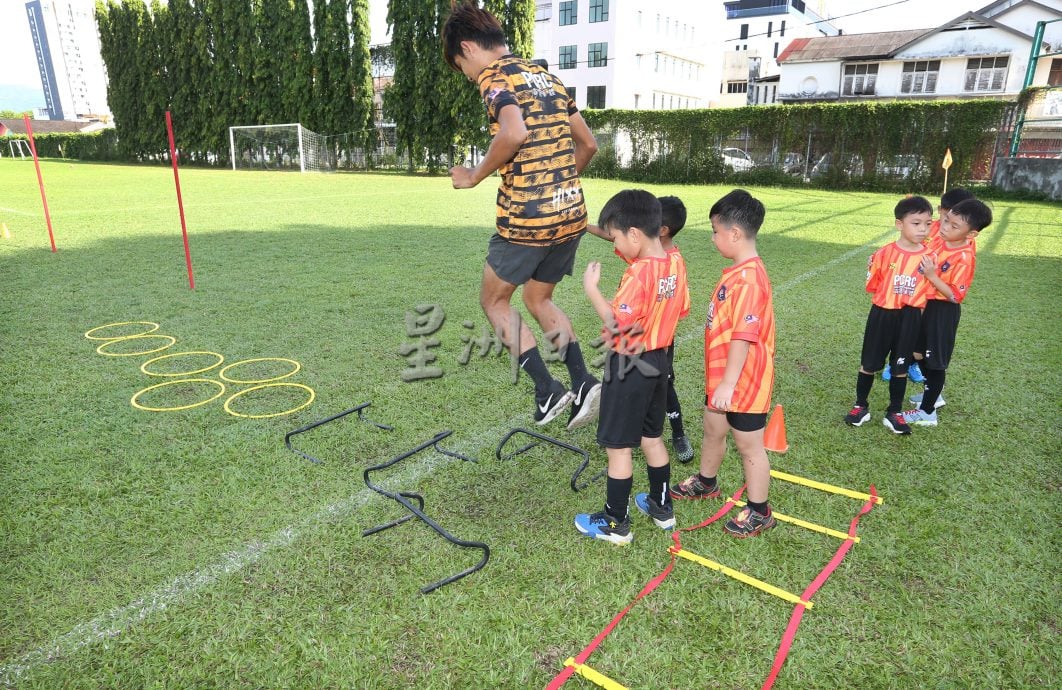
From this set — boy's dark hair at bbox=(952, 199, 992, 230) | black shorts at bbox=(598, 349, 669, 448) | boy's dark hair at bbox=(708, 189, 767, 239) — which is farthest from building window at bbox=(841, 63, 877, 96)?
black shorts at bbox=(598, 349, 669, 448)

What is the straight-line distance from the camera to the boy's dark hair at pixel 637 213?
2.55 metres

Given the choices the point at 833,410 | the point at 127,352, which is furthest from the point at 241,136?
the point at 833,410

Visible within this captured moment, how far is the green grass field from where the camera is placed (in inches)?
84.3

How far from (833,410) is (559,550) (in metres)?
2.43

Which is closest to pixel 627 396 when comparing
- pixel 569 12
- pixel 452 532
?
pixel 452 532

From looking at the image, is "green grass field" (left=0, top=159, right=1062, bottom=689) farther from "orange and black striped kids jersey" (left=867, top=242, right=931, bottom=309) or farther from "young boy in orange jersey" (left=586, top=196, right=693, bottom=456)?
"orange and black striped kids jersey" (left=867, top=242, right=931, bottom=309)

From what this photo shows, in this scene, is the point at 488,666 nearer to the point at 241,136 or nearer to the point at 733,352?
the point at 733,352

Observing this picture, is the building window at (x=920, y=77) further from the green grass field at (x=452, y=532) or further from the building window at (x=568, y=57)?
the green grass field at (x=452, y=532)

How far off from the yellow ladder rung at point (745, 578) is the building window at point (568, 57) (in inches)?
2067

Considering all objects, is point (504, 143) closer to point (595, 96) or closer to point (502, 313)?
point (502, 313)

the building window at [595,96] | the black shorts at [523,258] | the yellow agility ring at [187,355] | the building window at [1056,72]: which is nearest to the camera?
the black shorts at [523,258]

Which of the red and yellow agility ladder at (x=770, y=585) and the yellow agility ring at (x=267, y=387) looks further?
the yellow agility ring at (x=267, y=387)

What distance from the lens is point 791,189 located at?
2247cm

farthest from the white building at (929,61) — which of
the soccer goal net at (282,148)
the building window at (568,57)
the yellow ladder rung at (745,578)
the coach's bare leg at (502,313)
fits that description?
the yellow ladder rung at (745,578)
